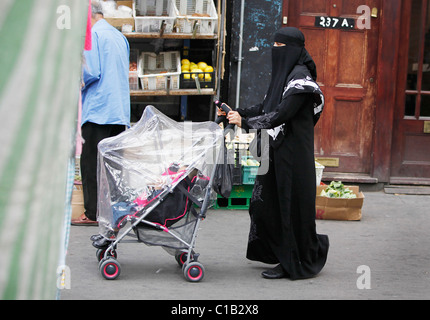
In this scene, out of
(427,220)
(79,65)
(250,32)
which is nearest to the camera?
(79,65)

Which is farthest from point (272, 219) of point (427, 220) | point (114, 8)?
point (114, 8)

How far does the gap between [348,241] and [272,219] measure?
1498 mm

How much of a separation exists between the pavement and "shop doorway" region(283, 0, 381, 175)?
131 cm

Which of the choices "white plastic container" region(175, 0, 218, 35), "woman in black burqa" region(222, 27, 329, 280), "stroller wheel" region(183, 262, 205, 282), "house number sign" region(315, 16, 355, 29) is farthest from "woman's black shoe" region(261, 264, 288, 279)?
"house number sign" region(315, 16, 355, 29)

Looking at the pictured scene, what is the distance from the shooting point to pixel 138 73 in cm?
702

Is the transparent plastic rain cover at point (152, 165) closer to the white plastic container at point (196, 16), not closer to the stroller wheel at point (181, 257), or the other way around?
the stroller wheel at point (181, 257)

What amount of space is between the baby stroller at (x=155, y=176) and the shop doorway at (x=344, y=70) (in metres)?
3.63

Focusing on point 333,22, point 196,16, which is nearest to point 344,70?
point 333,22

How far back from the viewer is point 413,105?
792 cm

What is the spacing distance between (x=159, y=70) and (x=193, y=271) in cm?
331

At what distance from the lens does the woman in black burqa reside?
14.9ft

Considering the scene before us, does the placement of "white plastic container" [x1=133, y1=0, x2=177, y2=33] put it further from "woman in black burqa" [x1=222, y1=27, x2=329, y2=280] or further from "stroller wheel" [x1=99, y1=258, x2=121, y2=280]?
"stroller wheel" [x1=99, y1=258, x2=121, y2=280]

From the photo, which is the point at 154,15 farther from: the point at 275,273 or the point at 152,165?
the point at 275,273

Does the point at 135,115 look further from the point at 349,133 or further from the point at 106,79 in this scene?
the point at 349,133
